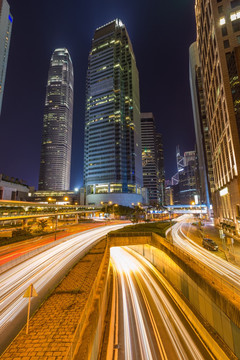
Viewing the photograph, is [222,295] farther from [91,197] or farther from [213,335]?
[91,197]

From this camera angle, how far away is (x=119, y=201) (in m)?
128

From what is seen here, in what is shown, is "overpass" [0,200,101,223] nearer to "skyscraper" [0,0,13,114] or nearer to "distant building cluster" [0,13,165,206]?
"distant building cluster" [0,13,165,206]

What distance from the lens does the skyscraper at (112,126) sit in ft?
438

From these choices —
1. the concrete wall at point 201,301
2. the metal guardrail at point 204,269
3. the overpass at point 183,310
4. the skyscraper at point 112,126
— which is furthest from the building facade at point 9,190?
the metal guardrail at point 204,269

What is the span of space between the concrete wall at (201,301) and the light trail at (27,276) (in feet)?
46.2

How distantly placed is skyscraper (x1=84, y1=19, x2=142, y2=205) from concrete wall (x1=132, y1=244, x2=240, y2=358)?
10405 centimetres

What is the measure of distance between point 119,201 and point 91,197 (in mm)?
24541

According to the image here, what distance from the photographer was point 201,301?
1514 centimetres

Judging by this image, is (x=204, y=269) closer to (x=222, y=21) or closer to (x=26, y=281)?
Answer: (x=26, y=281)

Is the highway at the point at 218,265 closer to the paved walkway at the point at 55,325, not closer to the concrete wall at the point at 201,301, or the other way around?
the concrete wall at the point at 201,301

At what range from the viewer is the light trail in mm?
→ 12539

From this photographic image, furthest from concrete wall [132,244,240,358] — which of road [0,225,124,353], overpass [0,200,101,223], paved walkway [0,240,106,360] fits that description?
overpass [0,200,101,223]

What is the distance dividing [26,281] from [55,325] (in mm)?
8660

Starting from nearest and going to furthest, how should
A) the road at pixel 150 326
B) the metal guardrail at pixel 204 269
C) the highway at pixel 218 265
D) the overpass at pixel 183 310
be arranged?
1. the overpass at pixel 183 310
2. the road at pixel 150 326
3. the metal guardrail at pixel 204 269
4. the highway at pixel 218 265
